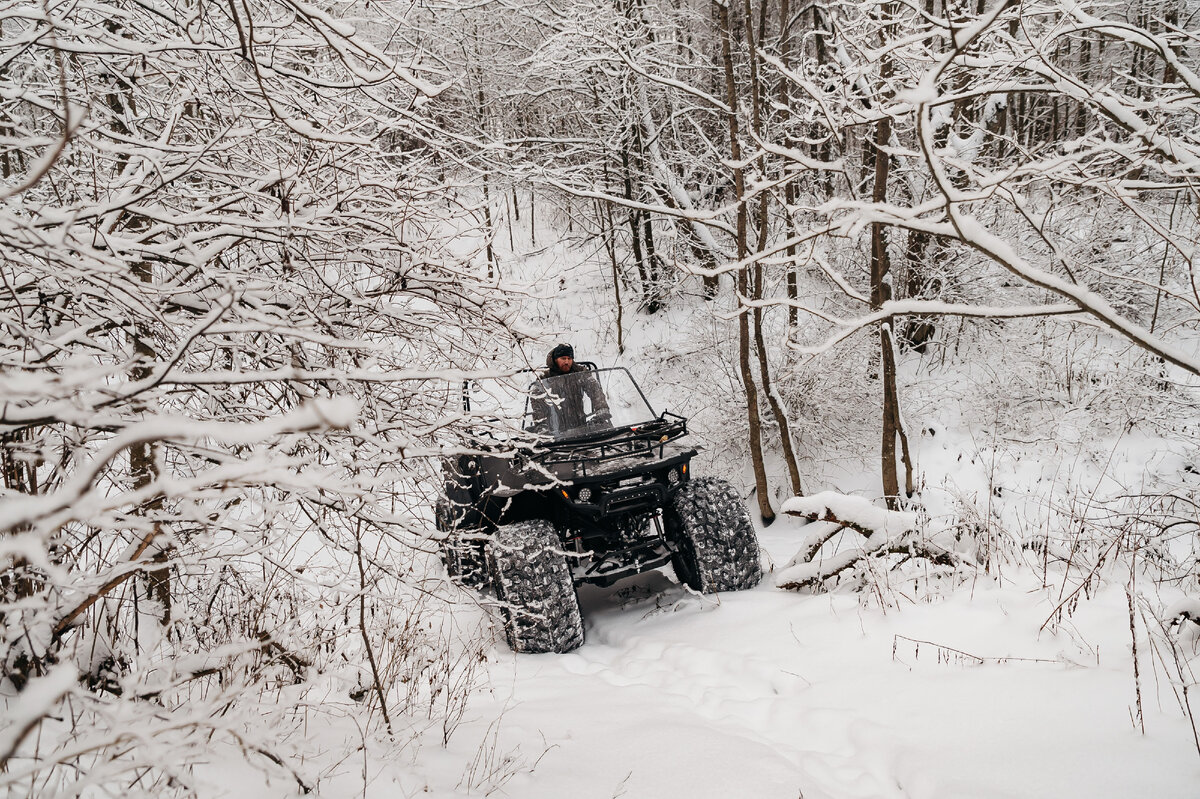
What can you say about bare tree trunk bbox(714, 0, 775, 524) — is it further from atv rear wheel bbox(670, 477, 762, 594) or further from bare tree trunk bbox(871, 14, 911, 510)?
atv rear wheel bbox(670, 477, 762, 594)

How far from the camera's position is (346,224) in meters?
2.64

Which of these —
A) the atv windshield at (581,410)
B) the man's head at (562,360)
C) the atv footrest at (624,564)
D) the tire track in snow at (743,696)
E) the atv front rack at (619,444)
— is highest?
the man's head at (562,360)

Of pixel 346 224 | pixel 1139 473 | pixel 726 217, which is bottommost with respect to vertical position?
pixel 1139 473

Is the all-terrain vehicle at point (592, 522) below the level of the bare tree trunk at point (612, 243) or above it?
Answer: below

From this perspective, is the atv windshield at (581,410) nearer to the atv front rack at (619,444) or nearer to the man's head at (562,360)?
the man's head at (562,360)

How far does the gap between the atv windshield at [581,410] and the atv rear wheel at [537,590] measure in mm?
1142

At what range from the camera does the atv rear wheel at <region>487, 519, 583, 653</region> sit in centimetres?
414

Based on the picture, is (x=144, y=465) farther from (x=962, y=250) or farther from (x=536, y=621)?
(x=962, y=250)

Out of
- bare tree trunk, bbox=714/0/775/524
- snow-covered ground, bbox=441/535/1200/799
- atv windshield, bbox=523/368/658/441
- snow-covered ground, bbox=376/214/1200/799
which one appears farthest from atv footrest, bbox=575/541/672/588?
bare tree trunk, bbox=714/0/775/524

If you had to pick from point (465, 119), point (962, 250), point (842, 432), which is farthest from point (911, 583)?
point (465, 119)

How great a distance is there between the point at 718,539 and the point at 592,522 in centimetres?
90

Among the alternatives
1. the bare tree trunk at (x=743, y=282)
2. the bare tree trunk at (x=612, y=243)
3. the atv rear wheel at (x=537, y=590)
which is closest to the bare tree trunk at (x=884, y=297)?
the bare tree trunk at (x=743, y=282)

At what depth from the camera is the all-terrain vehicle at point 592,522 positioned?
418 cm

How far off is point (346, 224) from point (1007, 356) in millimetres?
10235
